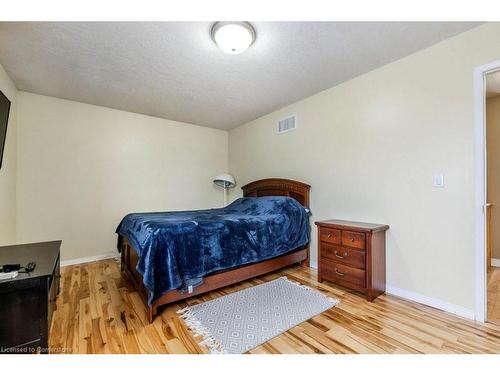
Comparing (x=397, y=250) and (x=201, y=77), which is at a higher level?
(x=201, y=77)

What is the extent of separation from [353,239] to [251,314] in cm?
124

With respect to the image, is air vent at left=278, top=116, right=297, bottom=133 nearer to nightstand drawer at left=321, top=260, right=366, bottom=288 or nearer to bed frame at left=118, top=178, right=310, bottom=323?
bed frame at left=118, top=178, right=310, bottom=323

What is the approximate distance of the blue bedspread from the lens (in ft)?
6.43

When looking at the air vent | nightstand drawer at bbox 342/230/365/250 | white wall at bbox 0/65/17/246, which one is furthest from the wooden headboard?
white wall at bbox 0/65/17/246

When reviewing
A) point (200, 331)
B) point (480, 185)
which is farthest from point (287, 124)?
point (200, 331)

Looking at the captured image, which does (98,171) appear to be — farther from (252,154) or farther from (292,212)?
(292,212)

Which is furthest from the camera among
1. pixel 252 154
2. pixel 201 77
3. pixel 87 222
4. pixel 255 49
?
pixel 252 154

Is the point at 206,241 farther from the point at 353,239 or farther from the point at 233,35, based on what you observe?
the point at 233,35

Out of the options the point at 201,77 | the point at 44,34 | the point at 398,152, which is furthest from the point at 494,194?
the point at 44,34

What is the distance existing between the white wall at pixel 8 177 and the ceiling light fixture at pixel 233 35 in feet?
7.68

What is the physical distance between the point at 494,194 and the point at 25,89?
6.36m

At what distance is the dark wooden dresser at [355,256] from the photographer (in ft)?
7.51

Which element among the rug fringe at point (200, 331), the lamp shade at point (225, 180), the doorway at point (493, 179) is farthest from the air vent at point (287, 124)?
the rug fringe at point (200, 331)

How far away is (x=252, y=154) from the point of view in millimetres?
4379
